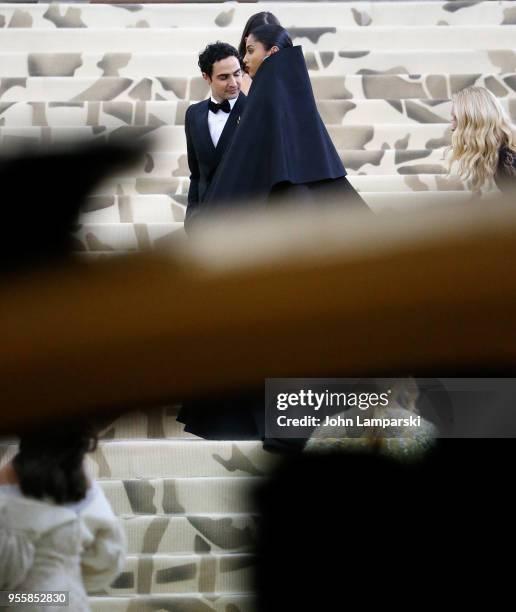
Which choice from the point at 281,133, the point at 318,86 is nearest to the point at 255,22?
the point at 281,133

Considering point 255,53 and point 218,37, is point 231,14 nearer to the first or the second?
point 218,37

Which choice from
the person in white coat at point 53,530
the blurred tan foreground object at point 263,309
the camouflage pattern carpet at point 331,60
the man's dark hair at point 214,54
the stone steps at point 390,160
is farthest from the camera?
the camouflage pattern carpet at point 331,60

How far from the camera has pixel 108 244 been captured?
28cm

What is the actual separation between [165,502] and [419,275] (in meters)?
0.46

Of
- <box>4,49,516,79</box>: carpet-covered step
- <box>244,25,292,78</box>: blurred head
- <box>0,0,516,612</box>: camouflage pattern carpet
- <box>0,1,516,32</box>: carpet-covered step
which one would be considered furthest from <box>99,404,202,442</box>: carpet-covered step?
<box>0,1,516,32</box>: carpet-covered step

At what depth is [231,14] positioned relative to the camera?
16.4 feet

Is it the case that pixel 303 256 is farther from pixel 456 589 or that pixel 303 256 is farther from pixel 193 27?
pixel 193 27

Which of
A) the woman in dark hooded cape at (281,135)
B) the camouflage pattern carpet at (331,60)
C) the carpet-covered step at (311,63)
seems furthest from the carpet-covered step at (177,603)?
the carpet-covered step at (311,63)

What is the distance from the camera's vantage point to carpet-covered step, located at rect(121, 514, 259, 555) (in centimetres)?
42

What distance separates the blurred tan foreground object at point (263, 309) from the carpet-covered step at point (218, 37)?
4.61 meters

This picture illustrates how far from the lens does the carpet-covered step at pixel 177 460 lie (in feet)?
1.31

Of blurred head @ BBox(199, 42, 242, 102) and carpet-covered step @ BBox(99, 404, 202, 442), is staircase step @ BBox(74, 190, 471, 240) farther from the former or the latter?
blurred head @ BBox(199, 42, 242, 102)

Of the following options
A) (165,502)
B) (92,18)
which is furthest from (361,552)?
(92,18)

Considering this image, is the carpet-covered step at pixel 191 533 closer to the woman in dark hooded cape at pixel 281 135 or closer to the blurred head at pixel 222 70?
the woman in dark hooded cape at pixel 281 135
